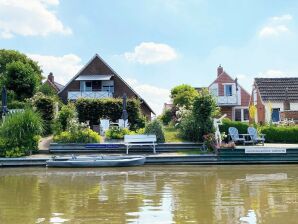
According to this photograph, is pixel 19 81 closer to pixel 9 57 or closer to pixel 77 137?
pixel 77 137

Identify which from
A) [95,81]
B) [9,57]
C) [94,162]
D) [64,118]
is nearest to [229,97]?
[95,81]

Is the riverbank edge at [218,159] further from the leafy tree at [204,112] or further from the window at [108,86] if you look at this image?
the window at [108,86]

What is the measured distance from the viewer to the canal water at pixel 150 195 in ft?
25.2

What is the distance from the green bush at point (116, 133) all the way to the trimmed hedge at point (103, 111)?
4.93m

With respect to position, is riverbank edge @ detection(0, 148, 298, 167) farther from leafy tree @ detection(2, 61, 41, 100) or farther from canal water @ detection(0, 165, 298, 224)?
leafy tree @ detection(2, 61, 41, 100)

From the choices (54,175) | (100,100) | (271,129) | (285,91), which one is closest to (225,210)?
(54,175)

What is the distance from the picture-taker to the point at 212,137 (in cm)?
1928

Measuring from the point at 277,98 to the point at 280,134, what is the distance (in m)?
14.3

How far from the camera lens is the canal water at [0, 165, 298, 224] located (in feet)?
25.2

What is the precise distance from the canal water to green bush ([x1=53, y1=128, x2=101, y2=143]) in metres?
4.84

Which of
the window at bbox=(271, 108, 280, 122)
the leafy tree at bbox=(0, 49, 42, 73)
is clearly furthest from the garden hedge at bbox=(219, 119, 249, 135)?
the leafy tree at bbox=(0, 49, 42, 73)

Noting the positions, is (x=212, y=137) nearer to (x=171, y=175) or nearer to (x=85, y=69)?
(x=171, y=175)

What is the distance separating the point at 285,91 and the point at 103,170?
25.0m

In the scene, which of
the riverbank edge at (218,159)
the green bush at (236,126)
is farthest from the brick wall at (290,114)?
the riverbank edge at (218,159)
